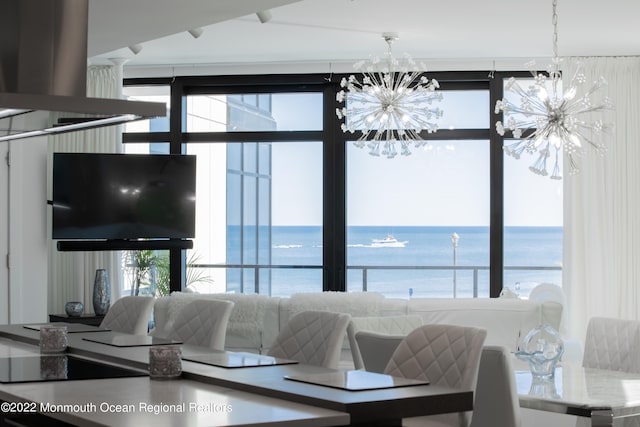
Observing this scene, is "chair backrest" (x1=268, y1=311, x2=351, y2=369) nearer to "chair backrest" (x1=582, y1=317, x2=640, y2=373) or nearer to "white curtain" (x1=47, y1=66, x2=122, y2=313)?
"chair backrest" (x1=582, y1=317, x2=640, y2=373)

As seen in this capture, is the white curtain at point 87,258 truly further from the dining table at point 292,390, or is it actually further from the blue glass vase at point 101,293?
the dining table at point 292,390

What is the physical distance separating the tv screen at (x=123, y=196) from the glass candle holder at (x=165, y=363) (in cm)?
590

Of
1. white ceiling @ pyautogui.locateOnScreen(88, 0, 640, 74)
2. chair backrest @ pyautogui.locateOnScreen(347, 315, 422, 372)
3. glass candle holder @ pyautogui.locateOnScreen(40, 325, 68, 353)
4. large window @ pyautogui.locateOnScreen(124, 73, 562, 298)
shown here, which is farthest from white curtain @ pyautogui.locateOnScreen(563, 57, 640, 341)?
glass candle holder @ pyautogui.locateOnScreen(40, 325, 68, 353)

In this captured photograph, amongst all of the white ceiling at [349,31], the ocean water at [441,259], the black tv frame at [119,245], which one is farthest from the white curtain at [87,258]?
the ocean water at [441,259]

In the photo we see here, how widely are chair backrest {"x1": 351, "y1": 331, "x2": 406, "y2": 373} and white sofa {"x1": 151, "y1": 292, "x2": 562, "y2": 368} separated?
5.82ft

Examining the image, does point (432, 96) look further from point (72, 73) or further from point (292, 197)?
point (72, 73)

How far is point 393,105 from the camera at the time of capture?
7.82 meters

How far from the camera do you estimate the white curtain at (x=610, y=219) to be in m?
8.91

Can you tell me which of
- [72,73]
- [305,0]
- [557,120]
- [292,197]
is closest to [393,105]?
[305,0]

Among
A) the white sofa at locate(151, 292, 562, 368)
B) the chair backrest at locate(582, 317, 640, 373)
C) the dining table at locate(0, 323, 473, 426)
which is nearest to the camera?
the dining table at locate(0, 323, 473, 426)

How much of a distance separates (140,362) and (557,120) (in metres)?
3.41

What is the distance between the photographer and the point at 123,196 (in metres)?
8.84

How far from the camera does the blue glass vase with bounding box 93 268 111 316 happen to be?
8847 millimetres

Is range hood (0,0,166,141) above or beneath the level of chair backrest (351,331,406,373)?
above
